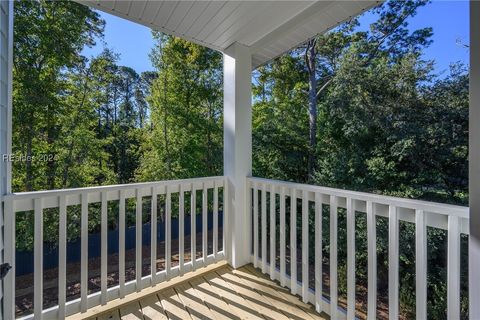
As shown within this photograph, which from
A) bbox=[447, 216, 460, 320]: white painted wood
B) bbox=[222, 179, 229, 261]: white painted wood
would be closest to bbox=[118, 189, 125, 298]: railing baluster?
bbox=[222, 179, 229, 261]: white painted wood

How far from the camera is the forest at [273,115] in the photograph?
14.7 feet

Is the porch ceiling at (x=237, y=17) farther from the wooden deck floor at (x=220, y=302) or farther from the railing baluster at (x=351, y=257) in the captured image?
the wooden deck floor at (x=220, y=302)

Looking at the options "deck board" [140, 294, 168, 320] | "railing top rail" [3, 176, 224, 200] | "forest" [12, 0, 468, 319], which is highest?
"forest" [12, 0, 468, 319]

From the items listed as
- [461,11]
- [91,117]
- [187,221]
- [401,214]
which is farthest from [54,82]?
[461,11]

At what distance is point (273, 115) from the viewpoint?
6.43m

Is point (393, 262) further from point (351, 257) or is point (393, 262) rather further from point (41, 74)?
point (41, 74)

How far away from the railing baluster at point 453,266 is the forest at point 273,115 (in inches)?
136

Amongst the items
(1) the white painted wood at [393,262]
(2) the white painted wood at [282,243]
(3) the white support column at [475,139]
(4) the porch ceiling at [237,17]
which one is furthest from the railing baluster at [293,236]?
(4) the porch ceiling at [237,17]

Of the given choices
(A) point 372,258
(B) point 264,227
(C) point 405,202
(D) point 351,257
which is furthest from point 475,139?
(B) point 264,227

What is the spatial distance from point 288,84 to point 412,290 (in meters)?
5.16

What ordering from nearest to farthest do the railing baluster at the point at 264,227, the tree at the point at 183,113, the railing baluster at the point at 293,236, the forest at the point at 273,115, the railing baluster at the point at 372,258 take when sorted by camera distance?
the railing baluster at the point at 372,258 < the railing baluster at the point at 293,236 < the railing baluster at the point at 264,227 < the forest at the point at 273,115 < the tree at the point at 183,113

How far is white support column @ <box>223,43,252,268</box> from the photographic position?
2.50 m

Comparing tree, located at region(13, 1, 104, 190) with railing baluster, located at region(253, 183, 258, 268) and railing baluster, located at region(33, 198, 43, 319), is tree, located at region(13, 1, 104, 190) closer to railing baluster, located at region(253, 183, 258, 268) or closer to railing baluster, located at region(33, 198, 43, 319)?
railing baluster, located at region(33, 198, 43, 319)

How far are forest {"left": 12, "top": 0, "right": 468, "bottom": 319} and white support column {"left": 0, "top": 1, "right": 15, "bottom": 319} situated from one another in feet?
10.9
